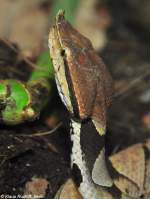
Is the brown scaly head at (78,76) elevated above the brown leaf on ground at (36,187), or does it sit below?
above

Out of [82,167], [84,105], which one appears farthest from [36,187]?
[84,105]

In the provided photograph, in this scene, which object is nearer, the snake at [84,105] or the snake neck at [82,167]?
the snake at [84,105]

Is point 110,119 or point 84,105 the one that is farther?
point 110,119

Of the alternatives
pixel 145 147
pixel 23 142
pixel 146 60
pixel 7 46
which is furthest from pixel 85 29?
pixel 23 142

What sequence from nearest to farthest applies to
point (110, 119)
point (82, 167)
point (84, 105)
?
point (84, 105) → point (82, 167) → point (110, 119)

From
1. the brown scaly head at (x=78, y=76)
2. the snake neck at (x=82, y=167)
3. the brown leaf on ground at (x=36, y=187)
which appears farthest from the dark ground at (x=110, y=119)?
the brown scaly head at (x=78, y=76)

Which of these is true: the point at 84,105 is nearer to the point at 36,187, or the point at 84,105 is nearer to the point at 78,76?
the point at 78,76

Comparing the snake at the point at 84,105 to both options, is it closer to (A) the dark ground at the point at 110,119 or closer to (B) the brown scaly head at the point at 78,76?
(B) the brown scaly head at the point at 78,76
